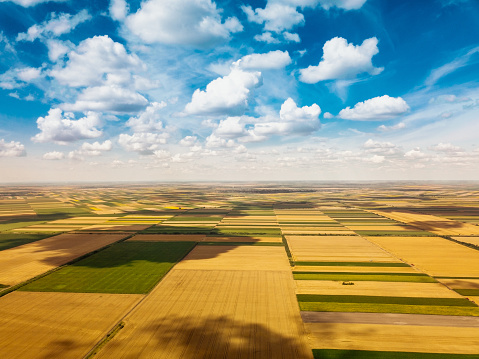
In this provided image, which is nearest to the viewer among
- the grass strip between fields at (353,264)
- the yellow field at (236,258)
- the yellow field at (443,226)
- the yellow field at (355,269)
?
the yellow field at (355,269)

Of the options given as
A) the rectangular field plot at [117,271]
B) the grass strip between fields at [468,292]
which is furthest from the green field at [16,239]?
the grass strip between fields at [468,292]

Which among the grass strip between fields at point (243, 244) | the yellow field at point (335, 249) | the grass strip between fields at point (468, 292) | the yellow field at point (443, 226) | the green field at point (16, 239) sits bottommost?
the grass strip between fields at point (243, 244)

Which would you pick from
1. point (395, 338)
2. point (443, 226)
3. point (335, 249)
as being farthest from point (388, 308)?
point (443, 226)

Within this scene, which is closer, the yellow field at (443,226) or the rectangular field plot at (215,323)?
the rectangular field plot at (215,323)

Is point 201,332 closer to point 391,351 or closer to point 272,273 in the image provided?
point 391,351

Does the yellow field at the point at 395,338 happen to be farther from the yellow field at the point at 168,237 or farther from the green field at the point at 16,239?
the green field at the point at 16,239

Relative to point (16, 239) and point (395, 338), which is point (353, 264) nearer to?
point (395, 338)
